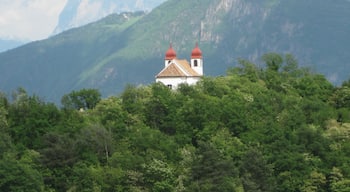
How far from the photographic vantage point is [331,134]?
296 ft

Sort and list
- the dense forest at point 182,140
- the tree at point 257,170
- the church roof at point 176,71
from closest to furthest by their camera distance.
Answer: the dense forest at point 182,140, the tree at point 257,170, the church roof at point 176,71

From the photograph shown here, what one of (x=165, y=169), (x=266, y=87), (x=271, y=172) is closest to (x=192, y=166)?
(x=165, y=169)

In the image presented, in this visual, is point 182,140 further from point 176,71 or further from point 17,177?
point 176,71

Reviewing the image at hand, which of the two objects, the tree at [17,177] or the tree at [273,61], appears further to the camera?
the tree at [273,61]

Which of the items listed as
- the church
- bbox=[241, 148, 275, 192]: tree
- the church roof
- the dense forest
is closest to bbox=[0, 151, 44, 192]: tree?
the dense forest

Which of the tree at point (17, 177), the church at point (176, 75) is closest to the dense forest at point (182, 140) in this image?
the tree at point (17, 177)

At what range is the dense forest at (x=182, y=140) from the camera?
7556 centimetres

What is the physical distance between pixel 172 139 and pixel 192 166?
35.4 ft

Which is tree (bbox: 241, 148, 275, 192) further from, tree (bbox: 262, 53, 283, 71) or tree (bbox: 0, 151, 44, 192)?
tree (bbox: 262, 53, 283, 71)

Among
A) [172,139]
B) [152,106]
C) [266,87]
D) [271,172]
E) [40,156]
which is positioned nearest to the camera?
[40,156]

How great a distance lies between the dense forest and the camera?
2975 inches

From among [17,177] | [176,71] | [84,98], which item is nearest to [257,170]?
[17,177]

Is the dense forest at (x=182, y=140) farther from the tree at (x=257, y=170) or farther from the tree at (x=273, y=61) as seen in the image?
the tree at (x=273, y=61)

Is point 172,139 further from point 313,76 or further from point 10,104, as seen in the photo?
point 313,76
